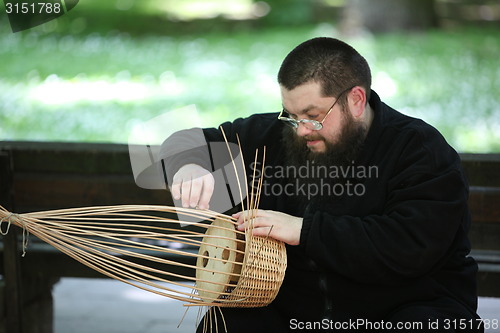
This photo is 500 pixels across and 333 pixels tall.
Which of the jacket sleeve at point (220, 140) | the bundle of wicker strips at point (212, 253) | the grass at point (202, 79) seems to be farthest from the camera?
the grass at point (202, 79)

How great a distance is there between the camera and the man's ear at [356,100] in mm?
2717

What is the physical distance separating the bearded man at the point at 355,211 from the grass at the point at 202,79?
3.67 m

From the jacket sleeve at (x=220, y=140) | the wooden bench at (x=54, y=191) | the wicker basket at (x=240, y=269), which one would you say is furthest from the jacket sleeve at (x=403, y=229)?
the wooden bench at (x=54, y=191)

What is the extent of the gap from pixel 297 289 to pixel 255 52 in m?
7.24

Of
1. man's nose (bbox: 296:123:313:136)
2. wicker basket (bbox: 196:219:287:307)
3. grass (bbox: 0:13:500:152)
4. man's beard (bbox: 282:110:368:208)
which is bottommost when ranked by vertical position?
wicker basket (bbox: 196:219:287:307)

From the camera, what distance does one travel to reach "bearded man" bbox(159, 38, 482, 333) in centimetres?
250

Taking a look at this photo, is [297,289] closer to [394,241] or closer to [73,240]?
[394,241]

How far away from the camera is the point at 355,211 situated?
8.89 ft

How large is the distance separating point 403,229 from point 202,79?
20.8 ft

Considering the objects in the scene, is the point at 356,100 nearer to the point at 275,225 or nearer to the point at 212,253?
the point at 275,225

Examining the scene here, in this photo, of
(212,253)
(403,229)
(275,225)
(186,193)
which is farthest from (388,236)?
(186,193)

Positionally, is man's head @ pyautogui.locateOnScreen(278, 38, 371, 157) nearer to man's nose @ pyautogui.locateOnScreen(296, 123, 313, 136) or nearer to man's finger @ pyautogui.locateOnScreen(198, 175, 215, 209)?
man's nose @ pyautogui.locateOnScreen(296, 123, 313, 136)

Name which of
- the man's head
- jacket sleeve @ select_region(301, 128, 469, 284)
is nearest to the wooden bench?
the man's head

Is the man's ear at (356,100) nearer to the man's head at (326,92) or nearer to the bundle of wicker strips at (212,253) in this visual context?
the man's head at (326,92)
